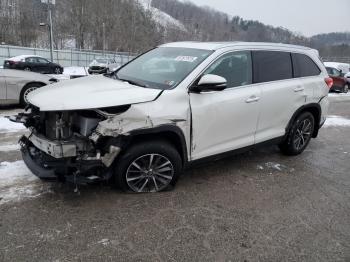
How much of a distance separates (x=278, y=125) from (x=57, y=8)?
206 ft

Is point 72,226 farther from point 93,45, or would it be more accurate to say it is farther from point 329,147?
point 93,45

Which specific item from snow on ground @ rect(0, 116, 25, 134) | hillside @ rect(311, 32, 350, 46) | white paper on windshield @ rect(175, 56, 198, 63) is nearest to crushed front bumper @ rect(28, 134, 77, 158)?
white paper on windshield @ rect(175, 56, 198, 63)

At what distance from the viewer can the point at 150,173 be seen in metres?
3.79

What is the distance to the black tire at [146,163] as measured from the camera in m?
3.55

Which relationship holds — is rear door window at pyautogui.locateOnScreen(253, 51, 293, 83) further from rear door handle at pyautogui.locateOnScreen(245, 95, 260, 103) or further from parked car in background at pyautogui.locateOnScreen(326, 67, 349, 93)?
parked car in background at pyautogui.locateOnScreen(326, 67, 349, 93)

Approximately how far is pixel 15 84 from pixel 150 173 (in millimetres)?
5782

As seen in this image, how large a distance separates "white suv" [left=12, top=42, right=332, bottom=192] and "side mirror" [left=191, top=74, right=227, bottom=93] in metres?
0.01

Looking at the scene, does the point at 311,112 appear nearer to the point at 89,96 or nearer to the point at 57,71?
the point at 89,96

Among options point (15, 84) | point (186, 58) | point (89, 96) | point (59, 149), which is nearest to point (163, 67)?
point (186, 58)

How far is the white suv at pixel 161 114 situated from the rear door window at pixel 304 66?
15cm

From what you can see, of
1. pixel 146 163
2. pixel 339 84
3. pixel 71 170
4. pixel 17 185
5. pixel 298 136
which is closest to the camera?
pixel 71 170

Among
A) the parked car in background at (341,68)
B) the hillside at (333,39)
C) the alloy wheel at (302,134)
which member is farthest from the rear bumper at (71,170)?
the hillside at (333,39)

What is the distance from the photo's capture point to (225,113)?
159 inches

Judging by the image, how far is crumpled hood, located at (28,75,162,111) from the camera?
3246mm
